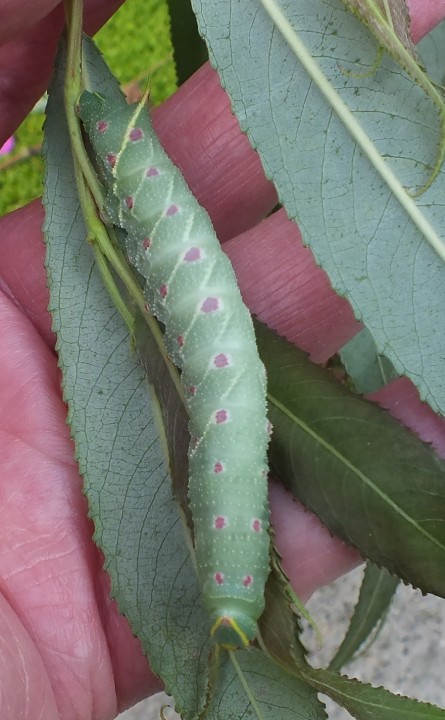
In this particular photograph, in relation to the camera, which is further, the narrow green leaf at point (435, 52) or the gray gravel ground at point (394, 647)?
the gray gravel ground at point (394, 647)

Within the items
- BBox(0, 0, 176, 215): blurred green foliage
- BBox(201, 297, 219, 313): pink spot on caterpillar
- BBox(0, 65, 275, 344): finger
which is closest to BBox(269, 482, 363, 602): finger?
BBox(201, 297, 219, 313): pink spot on caterpillar

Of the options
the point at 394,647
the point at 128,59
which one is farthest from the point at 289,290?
the point at 128,59

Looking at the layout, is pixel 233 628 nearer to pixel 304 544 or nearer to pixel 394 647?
pixel 304 544

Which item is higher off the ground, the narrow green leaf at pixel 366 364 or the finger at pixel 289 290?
the finger at pixel 289 290

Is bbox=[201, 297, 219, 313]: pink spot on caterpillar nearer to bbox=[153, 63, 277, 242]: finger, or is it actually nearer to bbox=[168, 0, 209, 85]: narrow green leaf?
bbox=[153, 63, 277, 242]: finger

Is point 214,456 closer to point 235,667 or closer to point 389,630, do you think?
point 235,667

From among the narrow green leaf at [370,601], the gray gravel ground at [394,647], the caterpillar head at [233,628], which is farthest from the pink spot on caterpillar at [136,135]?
the gray gravel ground at [394,647]

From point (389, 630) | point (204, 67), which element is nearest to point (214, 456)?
point (204, 67)

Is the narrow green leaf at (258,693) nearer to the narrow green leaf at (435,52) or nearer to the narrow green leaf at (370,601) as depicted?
the narrow green leaf at (370,601)
